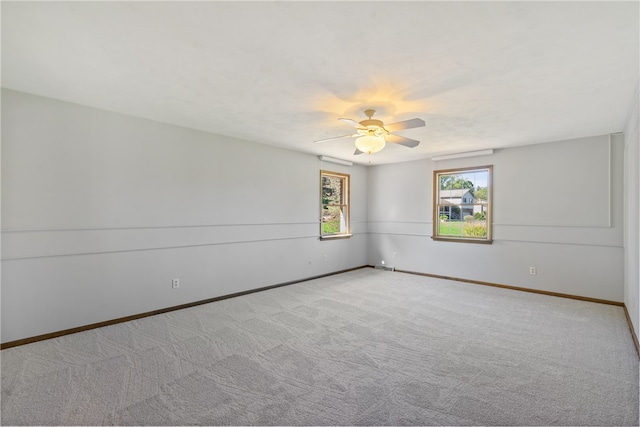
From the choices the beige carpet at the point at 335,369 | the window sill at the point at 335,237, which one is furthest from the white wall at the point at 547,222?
the window sill at the point at 335,237

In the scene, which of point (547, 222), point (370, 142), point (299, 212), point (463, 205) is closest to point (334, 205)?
point (299, 212)

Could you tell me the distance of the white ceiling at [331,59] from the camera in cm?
175

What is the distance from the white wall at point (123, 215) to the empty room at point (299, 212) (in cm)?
2

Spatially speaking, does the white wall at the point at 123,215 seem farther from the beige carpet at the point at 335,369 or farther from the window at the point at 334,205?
the window at the point at 334,205

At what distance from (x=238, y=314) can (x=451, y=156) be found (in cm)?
469

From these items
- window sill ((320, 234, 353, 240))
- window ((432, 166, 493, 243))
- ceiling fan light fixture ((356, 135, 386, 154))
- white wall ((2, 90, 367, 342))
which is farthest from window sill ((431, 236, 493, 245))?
ceiling fan light fixture ((356, 135, 386, 154))

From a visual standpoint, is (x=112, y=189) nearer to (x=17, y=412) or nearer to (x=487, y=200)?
(x=17, y=412)

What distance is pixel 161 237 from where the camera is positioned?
12.8 ft

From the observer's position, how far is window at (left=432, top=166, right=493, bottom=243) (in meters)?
5.47

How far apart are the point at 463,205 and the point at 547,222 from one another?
1337 millimetres

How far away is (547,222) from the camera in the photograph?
4797mm

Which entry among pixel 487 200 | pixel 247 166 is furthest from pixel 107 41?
pixel 487 200

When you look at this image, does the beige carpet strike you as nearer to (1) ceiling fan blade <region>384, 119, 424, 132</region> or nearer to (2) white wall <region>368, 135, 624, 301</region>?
(2) white wall <region>368, 135, 624, 301</region>

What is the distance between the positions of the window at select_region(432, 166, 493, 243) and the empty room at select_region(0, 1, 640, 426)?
63mm
